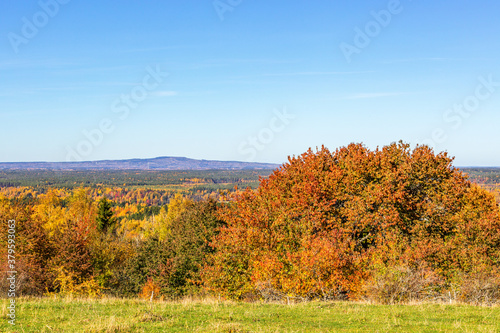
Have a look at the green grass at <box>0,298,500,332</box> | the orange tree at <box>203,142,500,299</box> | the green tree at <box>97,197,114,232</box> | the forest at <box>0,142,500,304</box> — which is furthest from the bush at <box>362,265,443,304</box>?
the green tree at <box>97,197,114,232</box>

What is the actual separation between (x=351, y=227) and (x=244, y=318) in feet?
50.8

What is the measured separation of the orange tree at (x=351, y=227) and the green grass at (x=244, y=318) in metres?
6.80

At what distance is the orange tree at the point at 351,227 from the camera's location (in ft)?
79.9

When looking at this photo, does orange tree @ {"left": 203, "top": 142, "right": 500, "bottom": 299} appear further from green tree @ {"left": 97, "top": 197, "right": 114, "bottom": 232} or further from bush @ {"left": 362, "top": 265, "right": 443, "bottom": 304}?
green tree @ {"left": 97, "top": 197, "right": 114, "bottom": 232}

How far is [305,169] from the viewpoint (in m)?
31.8

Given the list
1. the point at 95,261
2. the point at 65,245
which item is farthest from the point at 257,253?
the point at 95,261

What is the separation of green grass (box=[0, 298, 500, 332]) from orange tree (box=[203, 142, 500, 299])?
268 inches

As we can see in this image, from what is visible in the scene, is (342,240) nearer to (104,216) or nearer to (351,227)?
(351,227)

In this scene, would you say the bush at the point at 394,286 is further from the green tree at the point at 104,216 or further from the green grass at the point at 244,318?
the green tree at the point at 104,216

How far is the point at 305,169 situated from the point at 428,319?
18.5 meters

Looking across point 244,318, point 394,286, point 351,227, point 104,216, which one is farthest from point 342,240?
point 104,216

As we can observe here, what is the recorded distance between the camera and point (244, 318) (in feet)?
46.2

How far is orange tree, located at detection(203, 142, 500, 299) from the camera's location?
24.4 m

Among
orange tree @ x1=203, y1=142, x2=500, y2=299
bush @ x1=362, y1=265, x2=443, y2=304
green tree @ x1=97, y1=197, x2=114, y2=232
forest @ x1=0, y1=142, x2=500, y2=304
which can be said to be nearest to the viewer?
bush @ x1=362, y1=265, x2=443, y2=304
